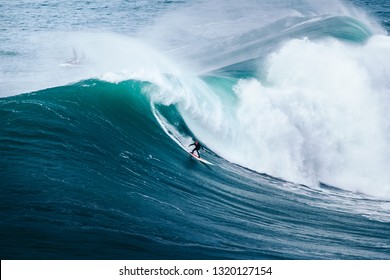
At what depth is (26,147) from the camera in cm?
1386

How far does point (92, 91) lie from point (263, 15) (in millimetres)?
25583

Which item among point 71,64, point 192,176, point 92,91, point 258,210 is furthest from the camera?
point 71,64

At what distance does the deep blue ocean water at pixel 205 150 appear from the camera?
35.7ft

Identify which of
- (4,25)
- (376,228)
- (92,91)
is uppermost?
(4,25)

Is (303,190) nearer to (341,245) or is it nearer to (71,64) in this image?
(341,245)

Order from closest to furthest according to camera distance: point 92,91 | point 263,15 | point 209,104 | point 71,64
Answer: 1. point 92,91
2. point 209,104
3. point 71,64
4. point 263,15

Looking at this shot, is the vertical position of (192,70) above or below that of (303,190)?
above

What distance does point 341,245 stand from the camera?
39.3 feet

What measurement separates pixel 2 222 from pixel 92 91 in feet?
30.9

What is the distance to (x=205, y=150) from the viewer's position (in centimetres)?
1761

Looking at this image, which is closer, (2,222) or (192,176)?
(2,222)

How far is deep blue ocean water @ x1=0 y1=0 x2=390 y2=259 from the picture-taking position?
10.9 m

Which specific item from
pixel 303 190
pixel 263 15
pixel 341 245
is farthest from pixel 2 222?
pixel 263 15

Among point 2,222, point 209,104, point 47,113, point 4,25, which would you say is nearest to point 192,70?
point 209,104
